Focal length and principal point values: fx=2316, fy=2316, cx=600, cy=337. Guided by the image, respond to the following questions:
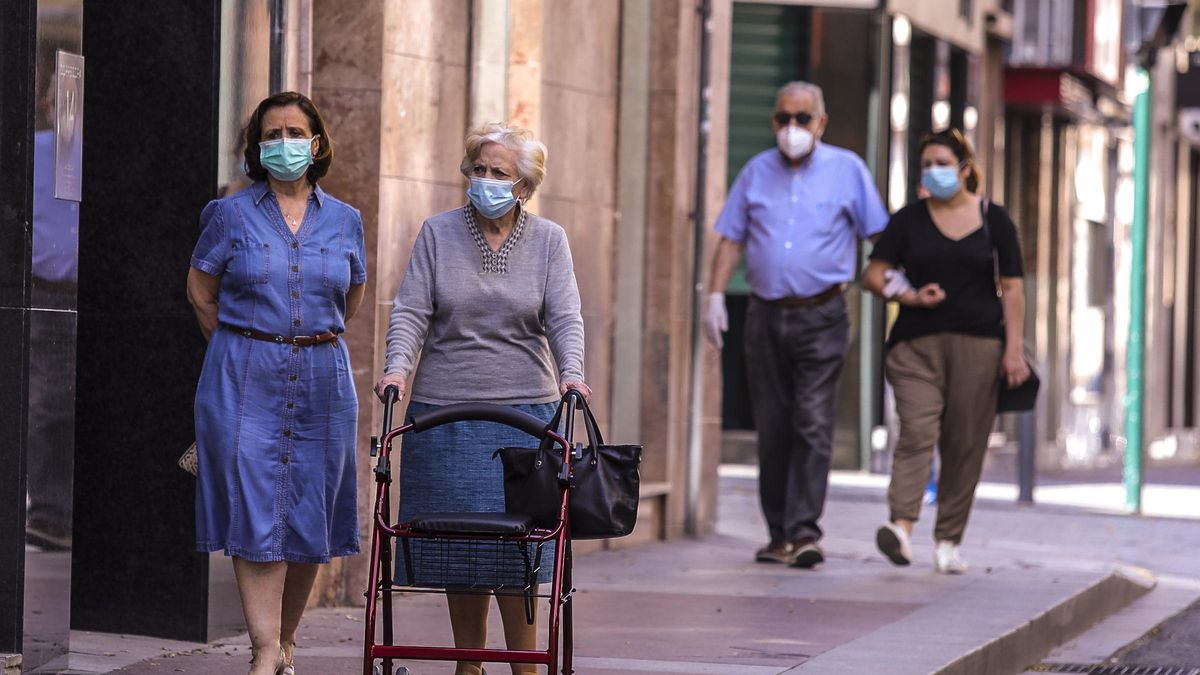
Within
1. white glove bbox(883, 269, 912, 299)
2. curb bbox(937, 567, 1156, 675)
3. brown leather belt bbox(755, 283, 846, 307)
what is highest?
white glove bbox(883, 269, 912, 299)

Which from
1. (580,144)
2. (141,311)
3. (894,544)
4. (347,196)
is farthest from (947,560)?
(141,311)

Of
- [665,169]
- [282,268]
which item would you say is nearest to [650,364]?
[665,169]

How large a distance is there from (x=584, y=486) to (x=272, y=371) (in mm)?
1191

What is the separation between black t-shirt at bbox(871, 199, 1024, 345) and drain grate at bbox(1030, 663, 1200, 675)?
207 cm

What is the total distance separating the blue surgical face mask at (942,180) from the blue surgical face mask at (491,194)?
4.20 m

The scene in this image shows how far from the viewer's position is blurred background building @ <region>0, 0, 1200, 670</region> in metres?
6.66

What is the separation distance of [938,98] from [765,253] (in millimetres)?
11087

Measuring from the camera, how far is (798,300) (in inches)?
417

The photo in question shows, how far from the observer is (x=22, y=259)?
6.56m

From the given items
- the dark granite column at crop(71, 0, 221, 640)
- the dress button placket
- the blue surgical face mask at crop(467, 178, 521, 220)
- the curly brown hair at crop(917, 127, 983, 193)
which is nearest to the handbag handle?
the blue surgical face mask at crop(467, 178, 521, 220)

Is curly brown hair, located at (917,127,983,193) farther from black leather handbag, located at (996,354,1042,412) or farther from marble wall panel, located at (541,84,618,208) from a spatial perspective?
marble wall panel, located at (541,84,618,208)

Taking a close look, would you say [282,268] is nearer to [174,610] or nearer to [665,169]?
[174,610]

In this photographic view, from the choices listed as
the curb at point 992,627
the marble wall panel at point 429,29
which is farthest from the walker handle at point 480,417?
the marble wall panel at point 429,29

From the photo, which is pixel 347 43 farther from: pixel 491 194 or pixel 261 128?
pixel 491 194
